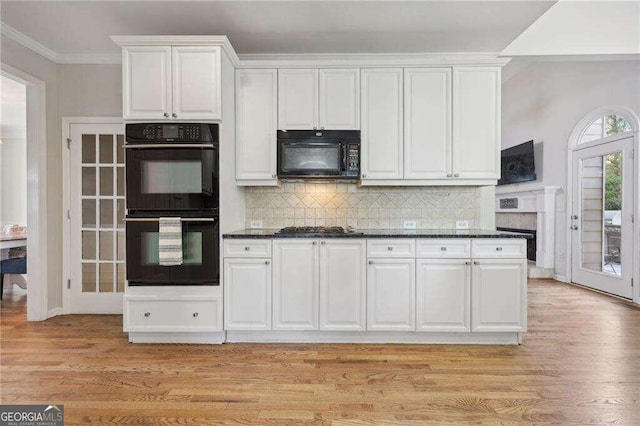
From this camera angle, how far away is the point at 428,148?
313 centimetres

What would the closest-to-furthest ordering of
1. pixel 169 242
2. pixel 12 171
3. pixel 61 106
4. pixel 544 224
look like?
pixel 169 242 < pixel 61 106 < pixel 544 224 < pixel 12 171

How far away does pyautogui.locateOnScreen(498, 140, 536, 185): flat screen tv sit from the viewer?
19.9 feet

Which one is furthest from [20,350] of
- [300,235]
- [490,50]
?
[490,50]

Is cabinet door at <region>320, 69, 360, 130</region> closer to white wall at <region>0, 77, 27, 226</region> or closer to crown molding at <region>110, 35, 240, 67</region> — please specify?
crown molding at <region>110, 35, 240, 67</region>

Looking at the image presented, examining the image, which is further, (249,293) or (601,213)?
(601,213)

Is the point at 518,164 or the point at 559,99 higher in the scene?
the point at 559,99

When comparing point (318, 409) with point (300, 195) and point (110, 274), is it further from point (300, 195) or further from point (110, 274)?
point (110, 274)

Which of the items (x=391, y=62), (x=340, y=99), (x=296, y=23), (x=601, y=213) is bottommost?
(x=601, y=213)

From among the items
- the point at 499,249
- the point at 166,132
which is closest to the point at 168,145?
the point at 166,132

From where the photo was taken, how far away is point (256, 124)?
317 cm

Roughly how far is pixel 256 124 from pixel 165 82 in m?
0.80

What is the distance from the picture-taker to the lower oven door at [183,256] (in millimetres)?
2777

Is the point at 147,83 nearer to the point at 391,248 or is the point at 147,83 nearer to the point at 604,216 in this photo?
the point at 391,248

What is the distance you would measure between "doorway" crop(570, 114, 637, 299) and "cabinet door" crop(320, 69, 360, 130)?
3.59 m
